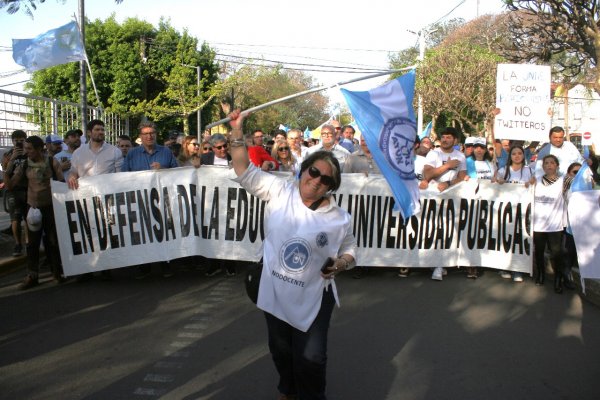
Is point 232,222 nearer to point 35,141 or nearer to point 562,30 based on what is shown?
point 35,141

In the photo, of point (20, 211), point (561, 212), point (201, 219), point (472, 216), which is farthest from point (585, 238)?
point (20, 211)

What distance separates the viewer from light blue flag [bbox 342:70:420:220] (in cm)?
686

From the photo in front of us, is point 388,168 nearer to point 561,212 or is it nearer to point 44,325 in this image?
point 561,212

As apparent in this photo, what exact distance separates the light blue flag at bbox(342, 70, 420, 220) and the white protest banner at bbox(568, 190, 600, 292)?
5.77 feet

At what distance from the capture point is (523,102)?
9.45 meters

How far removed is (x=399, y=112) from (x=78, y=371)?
4389 mm

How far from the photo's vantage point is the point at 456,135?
819cm

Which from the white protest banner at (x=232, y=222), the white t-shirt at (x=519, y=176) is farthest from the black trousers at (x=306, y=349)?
the white t-shirt at (x=519, y=176)

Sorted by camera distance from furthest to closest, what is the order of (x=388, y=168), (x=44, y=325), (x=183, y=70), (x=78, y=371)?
(x=183, y=70), (x=388, y=168), (x=44, y=325), (x=78, y=371)

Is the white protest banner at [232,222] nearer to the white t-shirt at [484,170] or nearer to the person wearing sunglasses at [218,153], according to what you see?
the person wearing sunglasses at [218,153]

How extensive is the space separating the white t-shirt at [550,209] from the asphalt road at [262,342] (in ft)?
2.64

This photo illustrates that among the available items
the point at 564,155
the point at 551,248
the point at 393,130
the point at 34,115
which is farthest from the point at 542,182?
the point at 34,115

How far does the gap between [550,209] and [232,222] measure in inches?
157

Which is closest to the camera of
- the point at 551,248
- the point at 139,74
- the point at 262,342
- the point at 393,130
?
the point at 262,342
